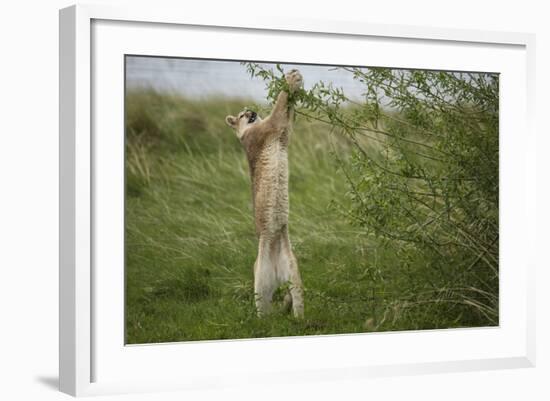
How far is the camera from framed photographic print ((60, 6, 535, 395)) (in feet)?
23.2

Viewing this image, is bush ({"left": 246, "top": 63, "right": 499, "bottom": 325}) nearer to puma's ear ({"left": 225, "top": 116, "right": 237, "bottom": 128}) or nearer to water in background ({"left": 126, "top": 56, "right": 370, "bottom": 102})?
water in background ({"left": 126, "top": 56, "right": 370, "bottom": 102})

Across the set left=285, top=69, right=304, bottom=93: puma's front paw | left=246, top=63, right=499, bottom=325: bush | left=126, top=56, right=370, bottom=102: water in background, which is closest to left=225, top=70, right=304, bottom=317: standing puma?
left=285, top=69, right=304, bottom=93: puma's front paw

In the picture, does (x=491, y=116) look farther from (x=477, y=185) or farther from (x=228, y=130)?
(x=228, y=130)

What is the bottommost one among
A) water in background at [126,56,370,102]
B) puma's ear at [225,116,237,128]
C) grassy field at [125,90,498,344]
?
grassy field at [125,90,498,344]

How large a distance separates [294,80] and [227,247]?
132cm

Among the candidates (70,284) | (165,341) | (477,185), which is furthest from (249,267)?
(477,185)

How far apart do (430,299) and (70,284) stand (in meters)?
2.83

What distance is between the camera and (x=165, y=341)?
24.0ft

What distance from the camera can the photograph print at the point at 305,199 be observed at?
738 centimetres

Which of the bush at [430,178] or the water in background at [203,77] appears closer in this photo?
the water in background at [203,77]

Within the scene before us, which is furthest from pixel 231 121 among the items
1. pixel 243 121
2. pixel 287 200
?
pixel 287 200

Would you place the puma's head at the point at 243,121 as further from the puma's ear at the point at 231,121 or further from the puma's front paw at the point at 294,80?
the puma's front paw at the point at 294,80

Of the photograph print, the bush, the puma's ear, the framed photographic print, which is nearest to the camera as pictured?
the framed photographic print

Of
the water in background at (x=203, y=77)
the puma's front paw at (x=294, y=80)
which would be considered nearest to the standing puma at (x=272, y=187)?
the puma's front paw at (x=294, y=80)
